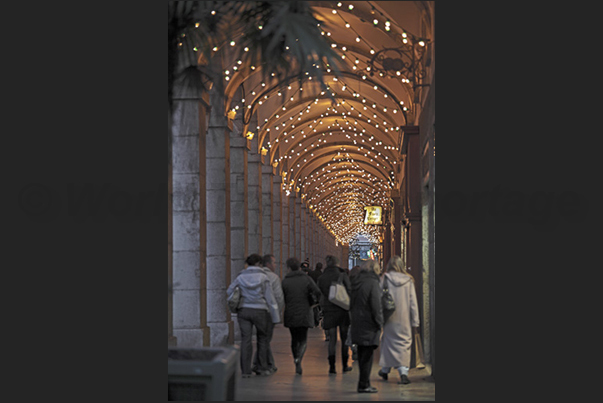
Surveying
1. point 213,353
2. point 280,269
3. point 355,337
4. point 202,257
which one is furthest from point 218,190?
point 280,269

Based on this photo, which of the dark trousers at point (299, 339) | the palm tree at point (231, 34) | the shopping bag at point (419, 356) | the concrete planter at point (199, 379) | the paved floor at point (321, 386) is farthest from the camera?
the shopping bag at point (419, 356)

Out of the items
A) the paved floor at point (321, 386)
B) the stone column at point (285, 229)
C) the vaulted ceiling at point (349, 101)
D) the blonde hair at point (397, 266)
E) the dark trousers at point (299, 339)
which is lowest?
the paved floor at point (321, 386)

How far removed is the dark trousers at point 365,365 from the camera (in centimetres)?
930

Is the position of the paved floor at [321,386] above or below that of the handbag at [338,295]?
below

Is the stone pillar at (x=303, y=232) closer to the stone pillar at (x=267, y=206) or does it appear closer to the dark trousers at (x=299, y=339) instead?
the stone pillar at (x=267, y=206)

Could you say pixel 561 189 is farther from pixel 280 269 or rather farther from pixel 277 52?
pixel 280 269

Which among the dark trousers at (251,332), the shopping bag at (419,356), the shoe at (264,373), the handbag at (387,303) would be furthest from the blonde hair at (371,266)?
the shopping bag at (419,356)

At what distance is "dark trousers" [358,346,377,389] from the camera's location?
30.5 feet

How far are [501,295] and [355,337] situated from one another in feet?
7.50

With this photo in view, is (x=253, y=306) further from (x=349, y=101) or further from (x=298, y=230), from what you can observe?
(x=298, y=230)

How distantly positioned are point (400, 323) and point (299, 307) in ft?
5.06

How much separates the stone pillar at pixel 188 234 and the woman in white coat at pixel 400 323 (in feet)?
11.9

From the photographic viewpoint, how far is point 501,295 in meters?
7.39

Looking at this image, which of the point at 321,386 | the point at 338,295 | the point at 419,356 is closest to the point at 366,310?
the point at 321,386
